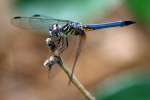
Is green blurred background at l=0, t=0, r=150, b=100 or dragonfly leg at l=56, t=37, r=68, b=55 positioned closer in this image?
dragonfly leg at l=56, t=37, r=68, b=55

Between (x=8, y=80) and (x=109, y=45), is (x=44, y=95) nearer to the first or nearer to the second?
(x=8, y=80)

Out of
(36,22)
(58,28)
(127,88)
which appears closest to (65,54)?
(127,88)

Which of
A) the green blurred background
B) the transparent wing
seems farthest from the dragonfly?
the green blurred background

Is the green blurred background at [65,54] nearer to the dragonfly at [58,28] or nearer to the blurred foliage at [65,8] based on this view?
the blurred foliage at [65,8]

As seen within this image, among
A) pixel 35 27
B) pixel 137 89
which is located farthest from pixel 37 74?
pixel 35 27

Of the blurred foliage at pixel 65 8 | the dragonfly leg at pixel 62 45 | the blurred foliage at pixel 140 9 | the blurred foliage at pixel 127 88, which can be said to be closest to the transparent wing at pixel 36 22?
the dragonfly leg at pixel 62 45

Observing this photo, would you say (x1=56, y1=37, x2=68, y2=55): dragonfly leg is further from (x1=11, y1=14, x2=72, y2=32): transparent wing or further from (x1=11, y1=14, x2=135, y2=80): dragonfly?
(x1=11, y1=14, x2=72, y2=32): transparent wing

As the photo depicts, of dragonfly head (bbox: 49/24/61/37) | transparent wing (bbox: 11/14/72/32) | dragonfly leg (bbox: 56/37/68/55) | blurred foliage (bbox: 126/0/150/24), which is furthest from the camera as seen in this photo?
blurred foliage (bbox: 126/0/150/24)
